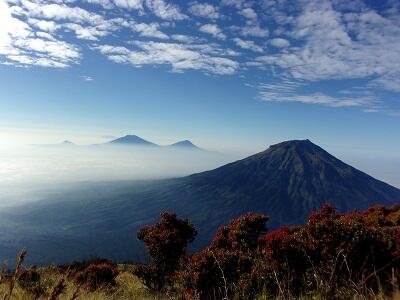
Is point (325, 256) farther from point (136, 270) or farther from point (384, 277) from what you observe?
point (136, 270)

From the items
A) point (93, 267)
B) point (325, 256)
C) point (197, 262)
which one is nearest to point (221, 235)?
point (93, 267)

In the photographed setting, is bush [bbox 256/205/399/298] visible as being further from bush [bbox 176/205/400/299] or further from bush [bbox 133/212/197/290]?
bush [bbox 133/212/197/290]

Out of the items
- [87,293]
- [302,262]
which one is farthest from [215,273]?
[87,293]

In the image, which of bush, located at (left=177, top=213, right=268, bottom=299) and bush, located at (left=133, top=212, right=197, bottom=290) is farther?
bush, located at (left=133, top=212, right=197, bottom=290)

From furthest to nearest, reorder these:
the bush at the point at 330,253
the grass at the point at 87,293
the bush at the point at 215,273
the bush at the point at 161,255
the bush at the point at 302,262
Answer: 1. the bush at the point at 161,255
2. the bush at the point at 215,273
3. the bush at the point at 330,253
4. the bush at the point at 302,262
5. the grass at the point at 87,293

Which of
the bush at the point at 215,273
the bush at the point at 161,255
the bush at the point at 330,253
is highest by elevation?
the bush at the point at 330,253

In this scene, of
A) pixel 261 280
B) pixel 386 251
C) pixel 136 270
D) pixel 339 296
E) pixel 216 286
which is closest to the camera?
pixel 339 296

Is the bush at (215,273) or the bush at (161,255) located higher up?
the bush at (215,273)

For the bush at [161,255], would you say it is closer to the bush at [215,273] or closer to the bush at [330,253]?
the bush at [215,273]

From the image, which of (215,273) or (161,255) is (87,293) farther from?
(161,255)

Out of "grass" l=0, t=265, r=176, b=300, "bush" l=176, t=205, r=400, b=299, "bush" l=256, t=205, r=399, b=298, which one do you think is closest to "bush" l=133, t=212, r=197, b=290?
"grass" l=0, t=265, r=176, b=300

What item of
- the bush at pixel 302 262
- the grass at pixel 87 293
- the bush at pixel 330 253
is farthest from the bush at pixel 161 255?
the bush at pixel 330 253
